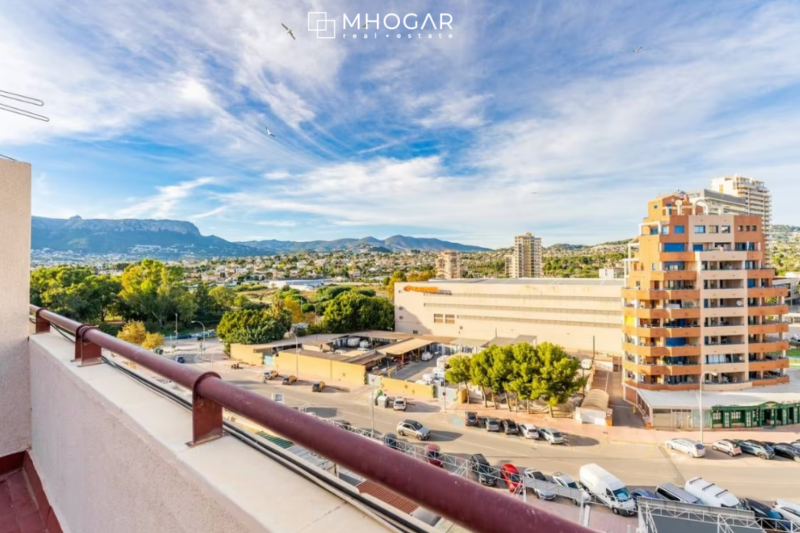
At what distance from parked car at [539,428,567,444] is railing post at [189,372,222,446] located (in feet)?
39.8

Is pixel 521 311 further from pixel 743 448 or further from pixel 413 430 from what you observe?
pixel 413 430

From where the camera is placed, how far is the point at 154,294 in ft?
84.4

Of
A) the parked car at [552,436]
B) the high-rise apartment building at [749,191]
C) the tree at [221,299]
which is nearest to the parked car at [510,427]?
the parked car at [552,436]

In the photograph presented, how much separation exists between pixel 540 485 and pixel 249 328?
1772 cm

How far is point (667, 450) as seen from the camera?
10898 millimetres

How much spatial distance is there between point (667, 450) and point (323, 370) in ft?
42.5

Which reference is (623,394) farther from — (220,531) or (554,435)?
(220,531)

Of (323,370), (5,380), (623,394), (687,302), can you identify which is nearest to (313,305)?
(323,370)

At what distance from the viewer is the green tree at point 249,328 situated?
2164cm

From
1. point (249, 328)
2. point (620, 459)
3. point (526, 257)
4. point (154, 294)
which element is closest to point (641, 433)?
point (620, 459)

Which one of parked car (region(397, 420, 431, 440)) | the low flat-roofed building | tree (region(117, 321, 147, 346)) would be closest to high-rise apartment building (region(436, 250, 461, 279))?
the low flat-roofed building

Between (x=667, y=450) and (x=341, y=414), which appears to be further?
(x=341, y=414)

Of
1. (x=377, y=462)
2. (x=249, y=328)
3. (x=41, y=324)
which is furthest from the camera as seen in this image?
(x=249, y=328)

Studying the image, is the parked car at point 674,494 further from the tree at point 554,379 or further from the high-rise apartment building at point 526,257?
the high-rise apartment building at point 526,257
